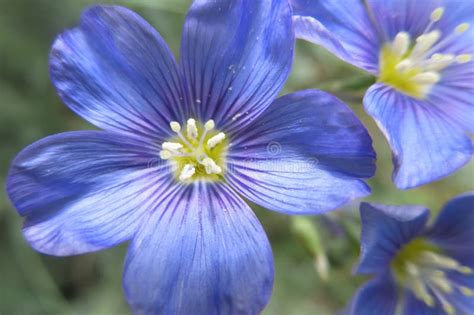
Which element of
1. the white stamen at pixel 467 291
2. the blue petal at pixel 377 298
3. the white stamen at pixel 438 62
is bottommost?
the white stamen at pixel 467 291

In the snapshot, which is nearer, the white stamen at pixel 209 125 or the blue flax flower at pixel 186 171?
the blue flax flower at pixel 186 171

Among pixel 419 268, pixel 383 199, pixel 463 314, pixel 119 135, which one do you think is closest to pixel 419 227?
pixel 419 268

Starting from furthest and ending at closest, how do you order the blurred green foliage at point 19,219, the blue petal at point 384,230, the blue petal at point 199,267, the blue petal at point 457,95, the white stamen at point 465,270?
the blurred green foliage at point 19,219, the white stamen at point 465,270, the blue petal at point 457,95, the blue petal at point 384,230, the blue petal at point 199,267

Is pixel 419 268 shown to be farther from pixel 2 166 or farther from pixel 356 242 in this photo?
pixel 2 166

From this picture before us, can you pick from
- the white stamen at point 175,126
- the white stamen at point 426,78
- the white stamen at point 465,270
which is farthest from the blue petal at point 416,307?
the white stamen at point 175,126

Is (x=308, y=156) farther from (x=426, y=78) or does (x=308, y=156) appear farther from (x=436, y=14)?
(x=436, y=14)

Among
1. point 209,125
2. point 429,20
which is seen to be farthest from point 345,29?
point 209,125

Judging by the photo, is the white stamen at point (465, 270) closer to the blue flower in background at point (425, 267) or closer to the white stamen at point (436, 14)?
the blue flower in background at point (425, 267)
